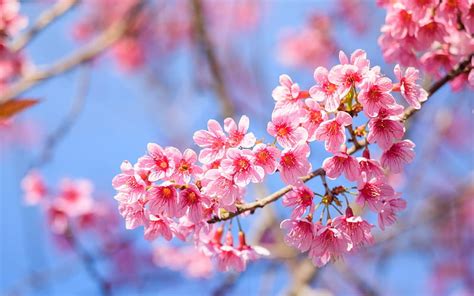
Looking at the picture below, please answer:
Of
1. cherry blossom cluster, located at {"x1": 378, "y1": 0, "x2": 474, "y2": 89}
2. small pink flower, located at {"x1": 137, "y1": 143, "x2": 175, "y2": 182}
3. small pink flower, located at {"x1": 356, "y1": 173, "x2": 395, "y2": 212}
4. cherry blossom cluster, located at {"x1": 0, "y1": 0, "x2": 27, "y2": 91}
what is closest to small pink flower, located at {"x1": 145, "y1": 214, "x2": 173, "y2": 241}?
small pink flower, located at {"x1": 137, "y1": 143, "x2": 175, "y2": 182}

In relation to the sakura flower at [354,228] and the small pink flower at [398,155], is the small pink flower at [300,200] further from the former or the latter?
the small pink flower at [398,155]

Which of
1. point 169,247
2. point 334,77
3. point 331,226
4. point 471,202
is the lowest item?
point 331,226

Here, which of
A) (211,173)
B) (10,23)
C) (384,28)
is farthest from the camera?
(10,23)

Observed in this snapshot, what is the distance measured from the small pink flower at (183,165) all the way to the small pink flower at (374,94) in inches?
16.7

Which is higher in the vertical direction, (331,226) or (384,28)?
(384,28)

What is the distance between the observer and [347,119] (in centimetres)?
126

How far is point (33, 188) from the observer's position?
10.8ft

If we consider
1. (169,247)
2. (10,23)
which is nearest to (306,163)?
(10,23)

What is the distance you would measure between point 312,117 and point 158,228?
1.59ft

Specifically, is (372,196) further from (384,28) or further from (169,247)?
(169,247)

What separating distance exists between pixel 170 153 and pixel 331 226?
435 millimetres

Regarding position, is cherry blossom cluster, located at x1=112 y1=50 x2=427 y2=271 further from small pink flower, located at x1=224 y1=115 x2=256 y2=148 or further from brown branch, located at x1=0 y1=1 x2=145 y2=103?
brown branch, located at x1=0 y1=1 x2=145 y2=103

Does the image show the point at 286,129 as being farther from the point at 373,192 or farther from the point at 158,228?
the point at 158,228

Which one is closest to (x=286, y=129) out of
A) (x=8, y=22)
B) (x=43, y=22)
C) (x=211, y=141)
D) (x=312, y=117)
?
(x=312, y=117)
